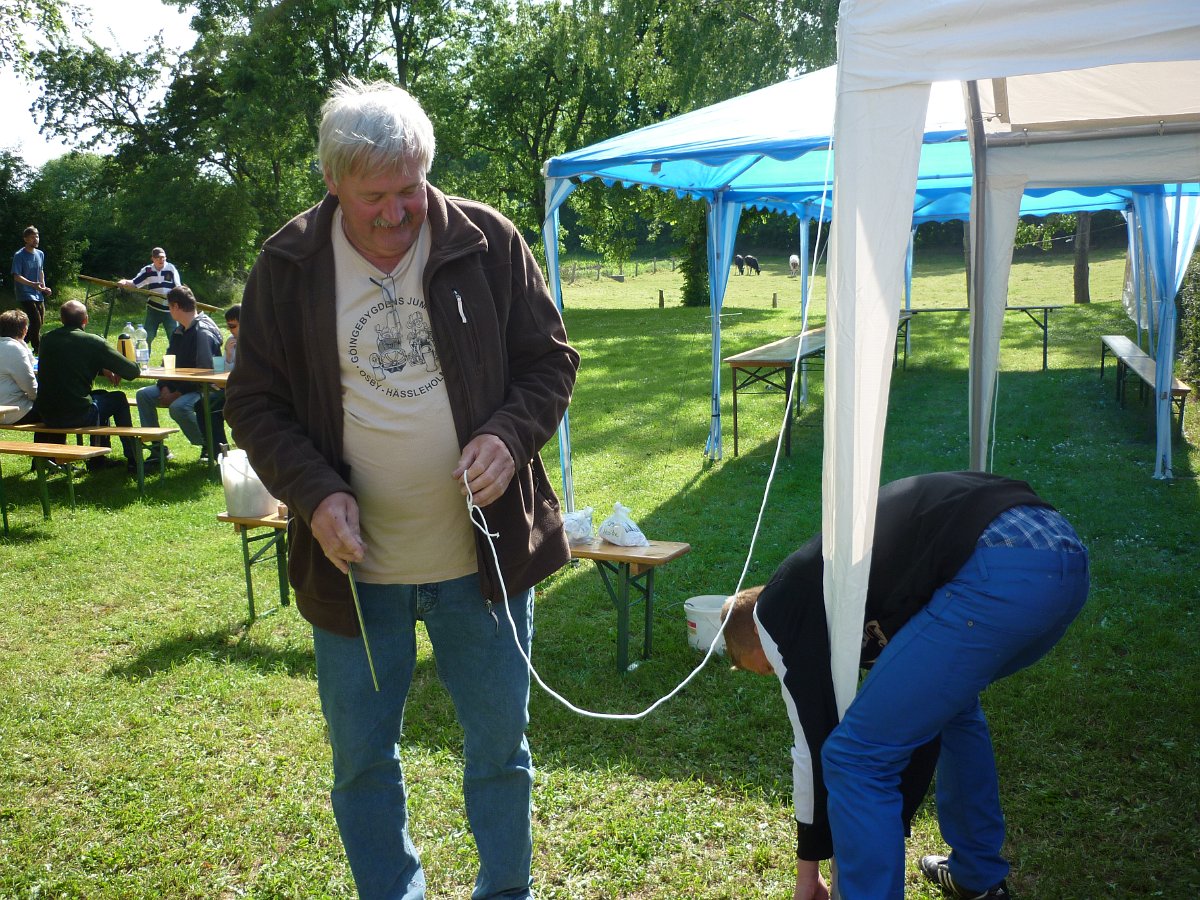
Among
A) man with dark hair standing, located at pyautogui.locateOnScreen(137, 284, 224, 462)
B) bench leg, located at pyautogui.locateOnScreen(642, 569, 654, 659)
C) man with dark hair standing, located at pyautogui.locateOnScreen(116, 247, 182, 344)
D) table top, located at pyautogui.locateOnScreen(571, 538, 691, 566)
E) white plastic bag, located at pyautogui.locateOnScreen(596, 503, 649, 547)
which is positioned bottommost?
bench leg, located at pyautogui.locateOnScreen(642, 569, 654, 659)

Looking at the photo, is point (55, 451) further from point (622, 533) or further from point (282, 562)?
point (622, 533)

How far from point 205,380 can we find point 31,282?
8.10 m

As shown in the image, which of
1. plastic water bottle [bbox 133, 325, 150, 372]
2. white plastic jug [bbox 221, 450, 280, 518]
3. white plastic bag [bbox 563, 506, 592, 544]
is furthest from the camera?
plastic water bottle [bbox 133, 325, 150, 372]

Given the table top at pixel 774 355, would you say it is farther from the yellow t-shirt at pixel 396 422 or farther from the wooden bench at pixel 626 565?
the yellow t-shirt at pixel 396 422

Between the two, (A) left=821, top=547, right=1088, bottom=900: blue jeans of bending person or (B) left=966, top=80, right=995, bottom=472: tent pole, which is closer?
(A) left=821, top=547, right=1088, bottom=900: blue jeans of bending person

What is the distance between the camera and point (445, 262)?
1.89 m

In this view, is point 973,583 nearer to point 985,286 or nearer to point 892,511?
point 892,511

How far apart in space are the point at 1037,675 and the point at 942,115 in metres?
2.62

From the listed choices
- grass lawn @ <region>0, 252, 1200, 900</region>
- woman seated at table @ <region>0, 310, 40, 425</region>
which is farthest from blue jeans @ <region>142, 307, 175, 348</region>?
grass lawn @ <region>0, 252, 1200, 900</region>

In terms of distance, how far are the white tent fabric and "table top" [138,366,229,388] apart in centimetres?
612

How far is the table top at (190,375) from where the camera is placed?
739cm

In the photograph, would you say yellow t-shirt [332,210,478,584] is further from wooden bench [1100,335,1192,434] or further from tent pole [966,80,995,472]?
wooden bench [1100,335,1192,434]

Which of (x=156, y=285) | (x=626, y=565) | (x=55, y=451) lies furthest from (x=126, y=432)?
(x=156, y=285)

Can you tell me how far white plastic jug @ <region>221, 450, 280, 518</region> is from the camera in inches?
185
